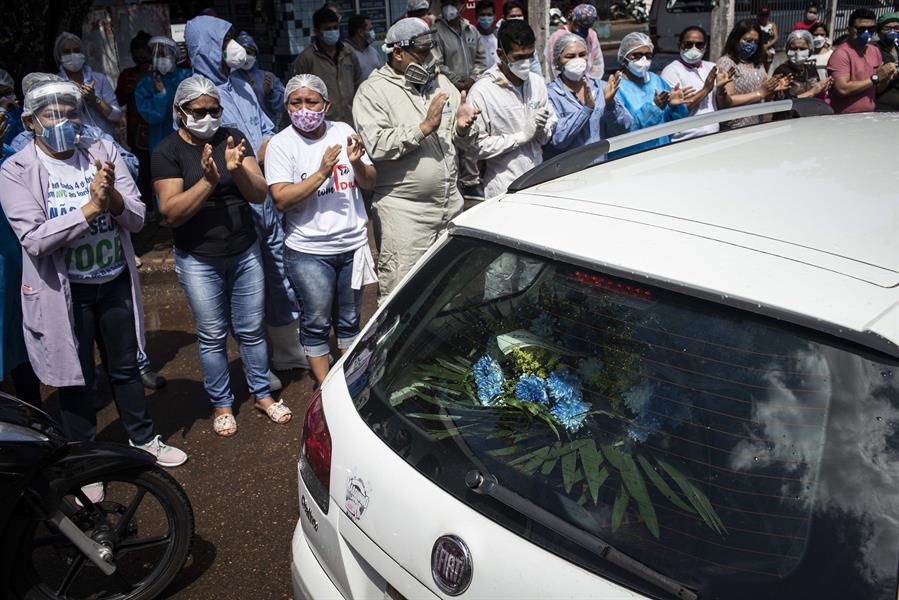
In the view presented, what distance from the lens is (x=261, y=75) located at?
726cm

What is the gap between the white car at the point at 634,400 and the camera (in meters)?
1.76

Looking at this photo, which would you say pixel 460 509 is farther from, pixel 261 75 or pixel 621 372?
pixel 261 75

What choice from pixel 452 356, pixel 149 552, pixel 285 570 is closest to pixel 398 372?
pixel 452 356

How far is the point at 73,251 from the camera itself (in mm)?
3961

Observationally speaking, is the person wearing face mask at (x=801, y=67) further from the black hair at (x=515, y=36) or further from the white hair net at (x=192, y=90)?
the white hair net at (x=192, y=90)

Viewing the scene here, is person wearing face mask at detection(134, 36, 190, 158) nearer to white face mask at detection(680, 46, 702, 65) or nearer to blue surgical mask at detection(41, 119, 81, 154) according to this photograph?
blue surgical mask at detection(41, 119, 81, 154)

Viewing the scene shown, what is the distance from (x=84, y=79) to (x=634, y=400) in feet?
22.7

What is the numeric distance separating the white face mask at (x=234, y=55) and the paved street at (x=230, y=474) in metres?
1.96

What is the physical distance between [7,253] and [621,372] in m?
3.48

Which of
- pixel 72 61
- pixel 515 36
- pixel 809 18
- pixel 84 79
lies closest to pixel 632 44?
pixel 515 36

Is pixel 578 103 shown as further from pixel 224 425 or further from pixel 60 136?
pixel 60 136

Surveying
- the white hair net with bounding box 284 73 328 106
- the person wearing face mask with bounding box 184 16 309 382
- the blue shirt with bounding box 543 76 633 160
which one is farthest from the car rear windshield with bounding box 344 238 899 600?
the blue shirt with bounding box 543 76 633 160

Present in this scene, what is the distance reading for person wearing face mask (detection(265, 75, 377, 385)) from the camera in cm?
449

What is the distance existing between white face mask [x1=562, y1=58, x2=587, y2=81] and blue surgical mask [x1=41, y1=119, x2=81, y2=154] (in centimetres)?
314
